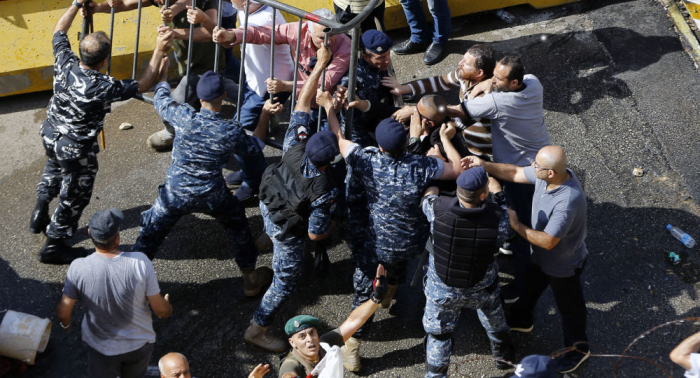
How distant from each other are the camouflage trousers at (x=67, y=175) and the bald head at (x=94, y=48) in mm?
690

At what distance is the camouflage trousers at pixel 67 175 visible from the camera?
567cm

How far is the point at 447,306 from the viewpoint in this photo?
4734 millimetres

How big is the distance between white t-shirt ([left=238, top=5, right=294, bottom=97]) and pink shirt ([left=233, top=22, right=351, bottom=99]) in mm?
96

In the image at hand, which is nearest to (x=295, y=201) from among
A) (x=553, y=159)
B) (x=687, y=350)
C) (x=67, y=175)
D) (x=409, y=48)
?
(x=553, y=159)

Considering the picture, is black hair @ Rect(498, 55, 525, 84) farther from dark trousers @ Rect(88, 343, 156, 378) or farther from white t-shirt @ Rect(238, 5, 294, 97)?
dark trousers @ Rect(88, 343, 156, 378)

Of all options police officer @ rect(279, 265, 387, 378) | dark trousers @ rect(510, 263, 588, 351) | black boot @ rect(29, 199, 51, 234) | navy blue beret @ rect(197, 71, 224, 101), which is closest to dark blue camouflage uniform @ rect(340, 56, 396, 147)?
navy blue beret @ rect(197, 71, 224, 101)

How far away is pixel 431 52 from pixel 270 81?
2.97 metres

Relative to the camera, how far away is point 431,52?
8.09 meters

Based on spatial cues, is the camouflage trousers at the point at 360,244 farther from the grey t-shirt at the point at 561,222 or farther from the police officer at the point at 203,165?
Answer: the grey t-shirt at the point at 561,222

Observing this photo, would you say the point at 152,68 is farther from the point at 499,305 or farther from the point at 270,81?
the point at 499,305

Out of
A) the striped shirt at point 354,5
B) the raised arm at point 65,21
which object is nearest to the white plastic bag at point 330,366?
the raised arm at point 65,21

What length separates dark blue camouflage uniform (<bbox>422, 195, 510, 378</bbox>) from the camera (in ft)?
15.3

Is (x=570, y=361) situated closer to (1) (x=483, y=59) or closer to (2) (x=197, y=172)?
(1) (x=483, y=59)

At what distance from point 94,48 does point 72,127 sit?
683mm
